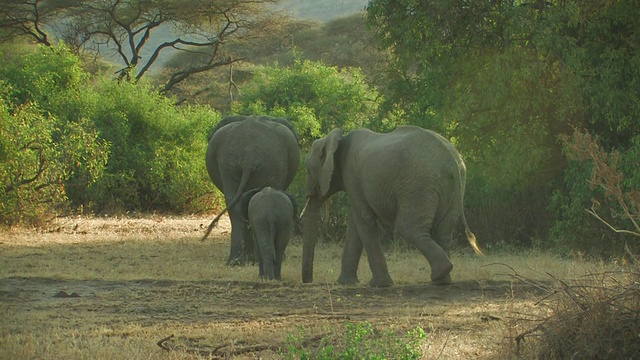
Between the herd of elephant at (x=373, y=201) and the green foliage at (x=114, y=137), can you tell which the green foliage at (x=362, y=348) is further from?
the green foliage at (x=114, y=137)

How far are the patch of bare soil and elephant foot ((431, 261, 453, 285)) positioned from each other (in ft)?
0.24

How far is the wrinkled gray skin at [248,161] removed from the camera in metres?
13.3

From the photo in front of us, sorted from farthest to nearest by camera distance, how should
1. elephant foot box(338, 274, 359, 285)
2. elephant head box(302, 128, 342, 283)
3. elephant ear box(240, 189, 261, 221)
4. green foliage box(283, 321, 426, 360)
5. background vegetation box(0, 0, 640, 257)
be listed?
background vegetation box(0, 0, 640, 257) < elephant ear box(240, 189, 261, 221) < elephant head box(302, 128, 342, 283) < elephant foot box(338, 274, 359, 285) < green foliage box(283, 321, 426, 360)

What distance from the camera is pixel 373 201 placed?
423 inches

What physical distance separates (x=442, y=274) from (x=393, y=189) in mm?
1038

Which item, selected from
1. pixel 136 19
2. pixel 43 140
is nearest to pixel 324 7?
pixel 136 19

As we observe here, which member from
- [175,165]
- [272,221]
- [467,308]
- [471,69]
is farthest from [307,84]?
[467,308]

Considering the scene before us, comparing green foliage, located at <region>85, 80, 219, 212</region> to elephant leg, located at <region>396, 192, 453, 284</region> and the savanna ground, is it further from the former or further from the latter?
elephant leg, located at <region>396, 192, 453, 284</region>

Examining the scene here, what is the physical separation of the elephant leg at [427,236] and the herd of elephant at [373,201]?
1cm

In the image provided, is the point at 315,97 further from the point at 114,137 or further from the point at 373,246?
the point at 373,246

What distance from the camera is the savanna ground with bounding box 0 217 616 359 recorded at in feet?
22.8

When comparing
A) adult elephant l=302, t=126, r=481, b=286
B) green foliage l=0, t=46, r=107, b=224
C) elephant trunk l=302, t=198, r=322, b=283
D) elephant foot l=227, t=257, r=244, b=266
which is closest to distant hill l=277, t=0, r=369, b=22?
green foliage l=0, t=46, r=107, b=224

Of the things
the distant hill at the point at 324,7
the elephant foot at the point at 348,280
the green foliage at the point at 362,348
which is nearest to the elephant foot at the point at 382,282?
the elephant foot at the point at 348,280

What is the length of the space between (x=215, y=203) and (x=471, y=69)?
1093 cm
